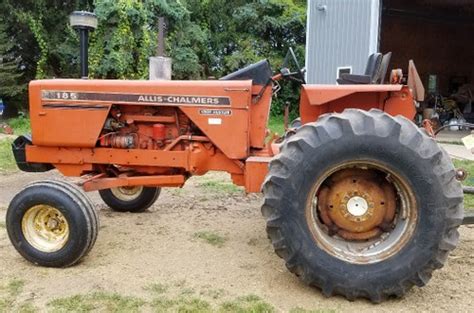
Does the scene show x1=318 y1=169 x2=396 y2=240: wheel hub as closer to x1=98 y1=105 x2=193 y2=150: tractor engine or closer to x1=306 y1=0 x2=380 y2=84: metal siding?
x1=98 y1=105 x2=193 y2=150: tractor engine

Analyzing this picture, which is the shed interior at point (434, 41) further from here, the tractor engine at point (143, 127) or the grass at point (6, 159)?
the tractor engine at point (143, 127)

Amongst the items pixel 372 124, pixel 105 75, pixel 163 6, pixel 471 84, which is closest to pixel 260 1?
pixel 163 6

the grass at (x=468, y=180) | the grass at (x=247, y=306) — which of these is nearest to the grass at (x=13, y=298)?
the grass at (x=247, y=306)

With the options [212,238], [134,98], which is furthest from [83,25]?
[212,238]

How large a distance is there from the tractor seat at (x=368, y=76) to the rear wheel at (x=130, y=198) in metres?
2.10

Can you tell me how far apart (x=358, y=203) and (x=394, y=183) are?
26cm

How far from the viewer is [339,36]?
13812 mm

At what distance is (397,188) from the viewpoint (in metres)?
3.25

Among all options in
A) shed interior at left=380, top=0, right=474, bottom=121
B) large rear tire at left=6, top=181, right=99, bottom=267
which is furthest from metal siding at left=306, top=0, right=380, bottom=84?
large rear tire at left=6, top=181, right=99, bottom=267

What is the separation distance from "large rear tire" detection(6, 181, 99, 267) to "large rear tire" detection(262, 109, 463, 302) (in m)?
1.27

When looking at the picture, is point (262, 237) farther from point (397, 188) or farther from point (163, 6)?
point (163, 6)

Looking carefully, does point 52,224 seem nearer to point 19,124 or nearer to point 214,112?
point 214,112

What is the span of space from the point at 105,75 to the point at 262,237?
10.7 m

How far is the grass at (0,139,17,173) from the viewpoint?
7663mm
